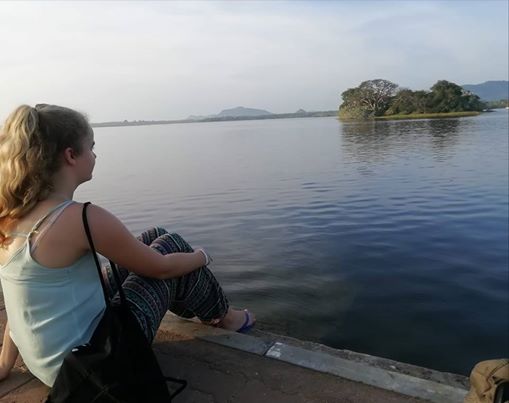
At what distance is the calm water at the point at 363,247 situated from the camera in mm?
4543

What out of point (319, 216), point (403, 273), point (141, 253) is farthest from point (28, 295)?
point (319, 216)

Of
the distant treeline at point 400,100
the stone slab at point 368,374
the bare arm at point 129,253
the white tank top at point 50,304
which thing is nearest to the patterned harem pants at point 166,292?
the bare arm at point 129,253

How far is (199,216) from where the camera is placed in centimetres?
1039

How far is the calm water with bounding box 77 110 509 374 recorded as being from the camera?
4.54 metres

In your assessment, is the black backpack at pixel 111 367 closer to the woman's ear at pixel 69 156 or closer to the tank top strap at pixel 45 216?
the tank top strap at pixel 45 216

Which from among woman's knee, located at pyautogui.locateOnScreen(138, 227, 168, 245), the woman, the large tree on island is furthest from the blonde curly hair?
the large tree on island

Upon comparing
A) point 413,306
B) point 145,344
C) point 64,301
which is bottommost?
point 413,306

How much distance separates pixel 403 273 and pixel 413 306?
959mm

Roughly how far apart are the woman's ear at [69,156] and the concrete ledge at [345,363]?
1557 mm

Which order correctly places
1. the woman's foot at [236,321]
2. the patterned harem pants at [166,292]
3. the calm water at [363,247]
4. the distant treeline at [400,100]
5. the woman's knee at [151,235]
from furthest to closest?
the distant treeline at [400,100]
the calm water at [363,247]
the woman's foot at [236,321]
the woman's knee at [151,235]
the patterned harem pants at [166,292]

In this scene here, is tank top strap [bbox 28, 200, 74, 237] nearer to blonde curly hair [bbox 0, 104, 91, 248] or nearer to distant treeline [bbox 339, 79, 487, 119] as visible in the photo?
blonde curly hair [bbox 0, 104, 91, 248]

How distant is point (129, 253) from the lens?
2025mm

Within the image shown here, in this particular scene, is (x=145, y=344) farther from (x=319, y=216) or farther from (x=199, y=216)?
(x=199, y=216)

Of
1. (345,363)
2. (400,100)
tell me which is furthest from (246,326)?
(400,100)
